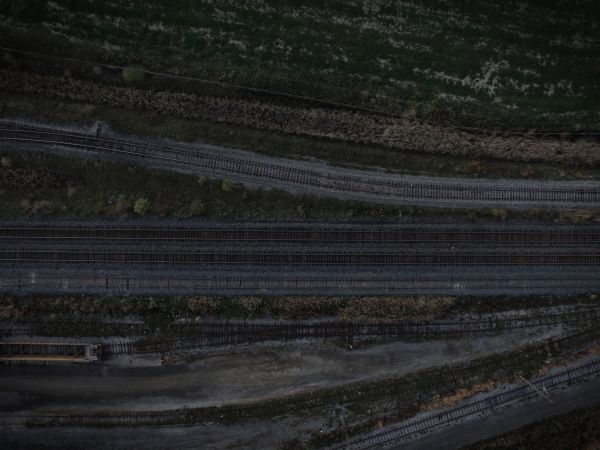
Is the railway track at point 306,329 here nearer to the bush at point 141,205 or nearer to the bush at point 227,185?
the bush at point 141,205

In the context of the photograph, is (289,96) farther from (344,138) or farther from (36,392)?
(36,392)

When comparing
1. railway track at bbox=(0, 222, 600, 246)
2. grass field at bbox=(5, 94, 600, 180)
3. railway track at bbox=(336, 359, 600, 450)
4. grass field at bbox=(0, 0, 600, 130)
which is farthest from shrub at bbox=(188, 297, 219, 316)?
grass field at bbox=(0, 0, 600, 130)

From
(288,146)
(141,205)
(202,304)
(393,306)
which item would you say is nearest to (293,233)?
(288,146)

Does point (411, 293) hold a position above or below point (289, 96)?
below

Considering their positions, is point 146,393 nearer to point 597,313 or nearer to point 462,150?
point 462,150

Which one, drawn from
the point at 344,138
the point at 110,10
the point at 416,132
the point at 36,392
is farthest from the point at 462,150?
the point at 36,392

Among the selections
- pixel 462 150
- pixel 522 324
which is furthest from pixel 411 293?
pixel 462 150

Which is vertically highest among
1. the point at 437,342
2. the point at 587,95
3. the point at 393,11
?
the point at 393,11

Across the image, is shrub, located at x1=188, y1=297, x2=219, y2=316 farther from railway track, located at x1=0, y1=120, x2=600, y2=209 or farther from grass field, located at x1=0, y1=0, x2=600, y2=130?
grass field, located at x1=0, y1=0, x2=600, y2=130
